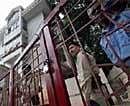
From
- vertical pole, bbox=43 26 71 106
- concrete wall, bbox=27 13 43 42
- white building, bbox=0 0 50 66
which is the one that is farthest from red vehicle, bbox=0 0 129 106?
concrete wall, bbox=27 13 43 42

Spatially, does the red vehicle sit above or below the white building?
below

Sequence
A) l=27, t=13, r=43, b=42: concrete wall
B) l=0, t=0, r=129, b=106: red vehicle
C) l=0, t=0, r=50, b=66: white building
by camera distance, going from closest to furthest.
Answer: l=0, t=0, r=129, b=106: red vehicle → l=0, t=0, r=50, b=66: white building → l=27, t=13, r=43, b=42: concrete wall

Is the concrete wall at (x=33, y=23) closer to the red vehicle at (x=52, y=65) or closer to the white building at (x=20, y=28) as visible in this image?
the white building at (x=20, y=28)

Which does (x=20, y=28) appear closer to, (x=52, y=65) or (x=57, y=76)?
(x=52, y=65)

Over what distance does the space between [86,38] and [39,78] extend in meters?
8.95

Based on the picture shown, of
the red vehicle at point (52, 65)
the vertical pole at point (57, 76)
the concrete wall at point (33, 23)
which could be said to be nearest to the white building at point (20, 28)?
the concrete wall at point (33, 23)

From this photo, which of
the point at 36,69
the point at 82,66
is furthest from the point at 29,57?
the point at 82,66

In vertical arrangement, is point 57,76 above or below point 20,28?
below

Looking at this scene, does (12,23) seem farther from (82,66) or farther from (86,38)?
(82,66)

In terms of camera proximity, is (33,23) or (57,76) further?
(33,23)

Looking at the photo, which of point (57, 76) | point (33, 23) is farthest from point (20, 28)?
point (57, 76)

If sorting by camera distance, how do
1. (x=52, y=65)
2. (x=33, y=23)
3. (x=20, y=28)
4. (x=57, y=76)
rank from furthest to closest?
(x=33, y=23)
(x=20, y=28)
(x=52, y=65)
(x=57, y=76)

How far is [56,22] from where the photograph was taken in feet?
8.46

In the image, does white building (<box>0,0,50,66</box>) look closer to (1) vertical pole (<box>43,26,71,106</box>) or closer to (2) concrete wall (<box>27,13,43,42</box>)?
(2) concrete wall (<box>27,13,43,42</box>)
